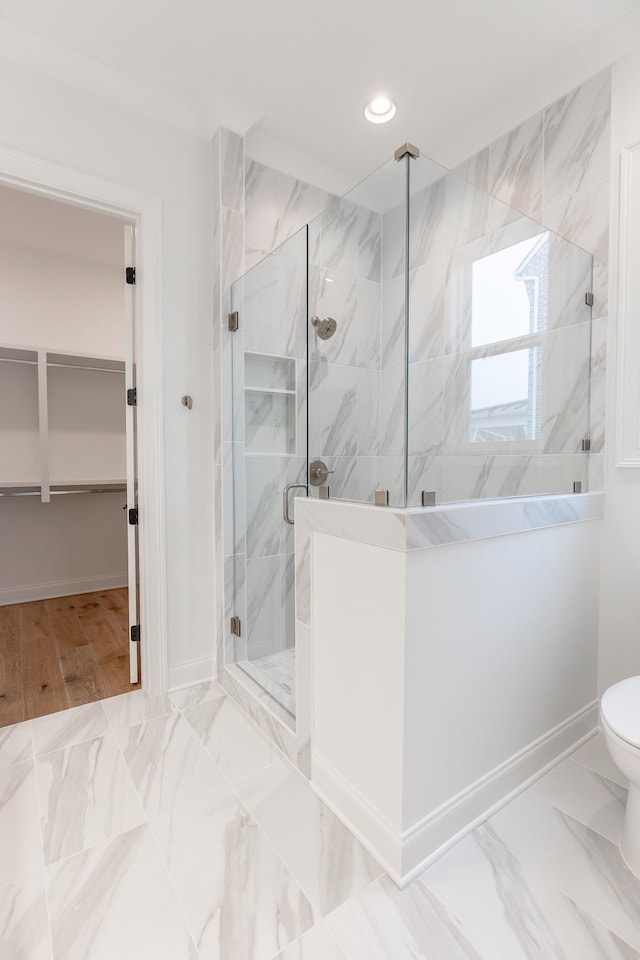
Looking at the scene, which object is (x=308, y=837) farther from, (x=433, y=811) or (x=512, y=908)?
(x=512, y=908)

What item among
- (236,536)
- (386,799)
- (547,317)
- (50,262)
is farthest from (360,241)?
(50,262)

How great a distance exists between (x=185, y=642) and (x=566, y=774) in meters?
1.64

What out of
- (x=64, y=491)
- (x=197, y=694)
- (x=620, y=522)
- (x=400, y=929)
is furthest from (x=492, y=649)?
(x=64, y=491)

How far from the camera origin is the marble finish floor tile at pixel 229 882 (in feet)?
3.43

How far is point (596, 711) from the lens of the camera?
186 centimetres

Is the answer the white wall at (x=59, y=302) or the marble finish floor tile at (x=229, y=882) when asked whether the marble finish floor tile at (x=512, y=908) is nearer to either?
the marble finish floor tile at (x=229, y=882)

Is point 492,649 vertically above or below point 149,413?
below

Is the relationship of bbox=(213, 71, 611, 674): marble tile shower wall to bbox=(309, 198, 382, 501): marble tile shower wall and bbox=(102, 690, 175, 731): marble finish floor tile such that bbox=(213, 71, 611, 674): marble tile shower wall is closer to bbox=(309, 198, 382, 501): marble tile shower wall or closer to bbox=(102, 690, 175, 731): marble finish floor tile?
bbox=(309, 198, 382, 501): marble tile shower wall

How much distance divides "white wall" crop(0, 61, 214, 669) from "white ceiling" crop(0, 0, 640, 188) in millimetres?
119

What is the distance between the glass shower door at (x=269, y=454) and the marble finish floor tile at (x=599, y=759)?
1.08 metres

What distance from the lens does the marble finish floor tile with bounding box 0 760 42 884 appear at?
123 centimetres

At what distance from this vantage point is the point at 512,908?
1116mm

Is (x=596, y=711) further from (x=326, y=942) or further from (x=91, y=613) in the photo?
(x=91, y=613)

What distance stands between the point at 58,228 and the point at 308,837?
364cm
